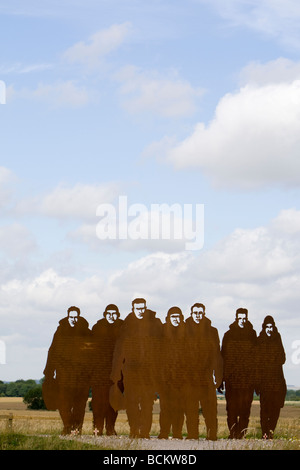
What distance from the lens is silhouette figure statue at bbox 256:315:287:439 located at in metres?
16.3

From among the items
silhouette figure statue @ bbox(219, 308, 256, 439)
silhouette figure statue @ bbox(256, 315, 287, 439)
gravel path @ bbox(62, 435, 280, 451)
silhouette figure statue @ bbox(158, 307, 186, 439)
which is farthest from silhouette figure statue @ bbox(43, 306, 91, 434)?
silhouette figure statue @ bbox(256, 315, 287, 439)

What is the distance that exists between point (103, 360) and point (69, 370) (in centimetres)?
78

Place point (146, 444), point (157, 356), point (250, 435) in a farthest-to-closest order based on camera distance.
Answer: point (250, 435), point (157, 356), point (146, 444)

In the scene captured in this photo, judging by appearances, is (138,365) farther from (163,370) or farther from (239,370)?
(239,370)

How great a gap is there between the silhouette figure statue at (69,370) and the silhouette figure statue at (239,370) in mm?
3069

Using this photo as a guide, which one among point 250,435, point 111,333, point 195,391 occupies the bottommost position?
point 250,435

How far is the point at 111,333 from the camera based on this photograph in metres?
16.0

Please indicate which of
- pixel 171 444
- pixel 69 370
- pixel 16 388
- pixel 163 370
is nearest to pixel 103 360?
pixel 69 370

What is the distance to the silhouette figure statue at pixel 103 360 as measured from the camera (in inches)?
627

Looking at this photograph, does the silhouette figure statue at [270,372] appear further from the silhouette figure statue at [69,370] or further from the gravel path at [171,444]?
the silhouette figure statue at [69,370]
